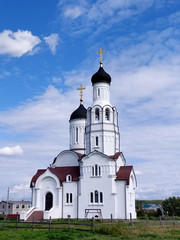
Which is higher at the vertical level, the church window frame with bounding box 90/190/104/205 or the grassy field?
the church window frame with bounding box 90/190/104/205

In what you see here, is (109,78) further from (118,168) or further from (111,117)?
(118,168)

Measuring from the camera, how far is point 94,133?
37281 millimetres

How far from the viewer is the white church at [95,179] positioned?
1358 inches

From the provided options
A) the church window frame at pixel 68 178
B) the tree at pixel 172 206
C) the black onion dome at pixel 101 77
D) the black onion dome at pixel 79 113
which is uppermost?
the black onion dome at pixel 101 77

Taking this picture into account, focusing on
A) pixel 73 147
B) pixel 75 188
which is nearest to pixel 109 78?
pixel 73 147

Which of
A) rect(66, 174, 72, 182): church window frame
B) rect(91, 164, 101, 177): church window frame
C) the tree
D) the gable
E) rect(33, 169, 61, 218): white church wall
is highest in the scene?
the gable

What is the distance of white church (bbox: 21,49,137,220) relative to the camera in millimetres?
34500

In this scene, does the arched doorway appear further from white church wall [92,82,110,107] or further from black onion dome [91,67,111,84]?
black onion dome [91,67,111,84]

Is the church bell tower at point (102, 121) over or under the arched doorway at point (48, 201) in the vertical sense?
over

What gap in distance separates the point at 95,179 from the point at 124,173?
3.31 m

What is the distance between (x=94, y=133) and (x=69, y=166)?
598 cm

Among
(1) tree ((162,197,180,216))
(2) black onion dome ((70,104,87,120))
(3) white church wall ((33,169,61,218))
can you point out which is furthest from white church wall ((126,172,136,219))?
(1) tree ((162,197,180,216))

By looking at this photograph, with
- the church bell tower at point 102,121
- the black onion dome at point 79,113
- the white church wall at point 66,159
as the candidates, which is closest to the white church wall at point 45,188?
the white church wall at point 66,159

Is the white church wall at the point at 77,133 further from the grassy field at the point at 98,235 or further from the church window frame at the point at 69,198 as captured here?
the grassy field at the point at 98,235
